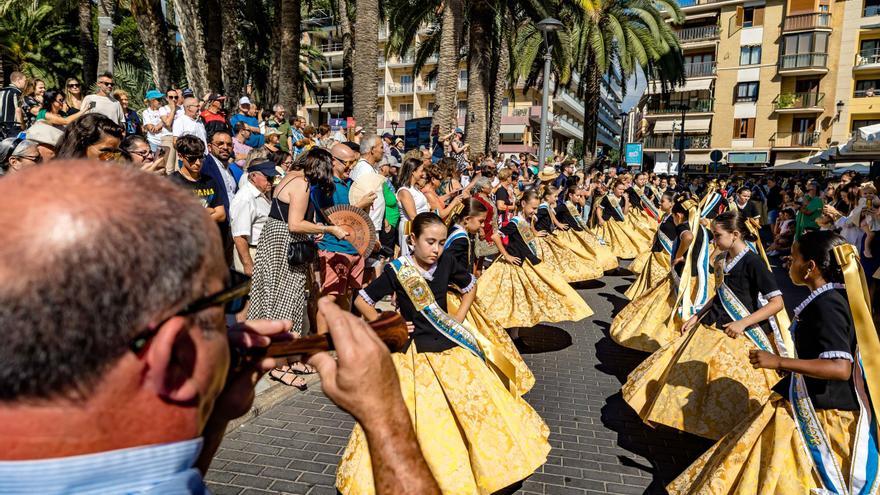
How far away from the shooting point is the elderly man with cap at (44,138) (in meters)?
4.49

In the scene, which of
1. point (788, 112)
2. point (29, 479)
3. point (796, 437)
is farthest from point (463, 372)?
point (788, 112)

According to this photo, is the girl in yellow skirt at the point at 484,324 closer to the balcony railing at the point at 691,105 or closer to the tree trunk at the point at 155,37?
the tree trunk at the point at 155,37

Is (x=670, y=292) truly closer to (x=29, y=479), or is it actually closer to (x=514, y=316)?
(x=514, y=316)

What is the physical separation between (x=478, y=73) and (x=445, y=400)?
1518cm

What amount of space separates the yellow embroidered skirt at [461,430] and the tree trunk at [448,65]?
11.9m

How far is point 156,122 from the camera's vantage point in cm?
872

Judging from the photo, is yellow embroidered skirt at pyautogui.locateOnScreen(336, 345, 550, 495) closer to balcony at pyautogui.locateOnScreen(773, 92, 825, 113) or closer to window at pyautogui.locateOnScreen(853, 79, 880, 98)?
window at pyautogui.locateOnScreen(853, 79, 880, 98)

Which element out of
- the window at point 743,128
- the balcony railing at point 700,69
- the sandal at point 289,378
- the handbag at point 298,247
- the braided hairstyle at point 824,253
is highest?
the balcony railing at point 700,69

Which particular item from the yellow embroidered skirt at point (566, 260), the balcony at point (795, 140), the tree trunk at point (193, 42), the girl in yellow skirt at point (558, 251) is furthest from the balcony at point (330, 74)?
the yellow embroidered skirt at point (566, 260)

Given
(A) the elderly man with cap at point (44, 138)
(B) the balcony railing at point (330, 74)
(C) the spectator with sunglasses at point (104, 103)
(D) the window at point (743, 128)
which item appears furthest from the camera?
(B) the balcony railing at point (330, 74)

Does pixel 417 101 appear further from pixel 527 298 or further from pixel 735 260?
Answer: pixel 735 260

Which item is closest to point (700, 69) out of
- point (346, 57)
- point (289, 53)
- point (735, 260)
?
point (346, 57)

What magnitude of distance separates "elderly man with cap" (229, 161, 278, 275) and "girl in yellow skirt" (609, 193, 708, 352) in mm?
3967

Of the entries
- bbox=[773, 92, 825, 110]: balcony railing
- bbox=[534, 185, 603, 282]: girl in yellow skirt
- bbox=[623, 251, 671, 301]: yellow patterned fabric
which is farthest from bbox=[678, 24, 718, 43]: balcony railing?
bbox=[623, 251, 671, 301]: yellow patterned fabric
